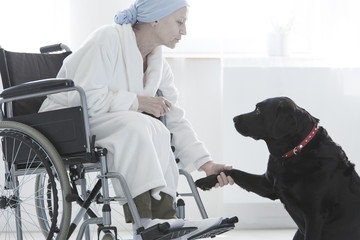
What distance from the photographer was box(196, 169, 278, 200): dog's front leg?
194cm

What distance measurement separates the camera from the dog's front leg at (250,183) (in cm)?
194

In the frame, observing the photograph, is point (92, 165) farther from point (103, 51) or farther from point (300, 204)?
point (300, 204)

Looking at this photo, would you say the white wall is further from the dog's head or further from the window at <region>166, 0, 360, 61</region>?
the dog's head

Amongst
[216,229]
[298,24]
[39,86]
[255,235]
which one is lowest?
[255,235]

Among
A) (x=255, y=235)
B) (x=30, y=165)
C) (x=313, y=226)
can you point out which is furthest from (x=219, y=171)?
(x=255, y=235)

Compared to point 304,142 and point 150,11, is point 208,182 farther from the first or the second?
point 150,11

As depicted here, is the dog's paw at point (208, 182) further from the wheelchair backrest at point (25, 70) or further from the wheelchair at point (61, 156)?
the wheelchair backrest at point (25, 70)

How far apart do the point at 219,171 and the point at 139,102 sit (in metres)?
0.39

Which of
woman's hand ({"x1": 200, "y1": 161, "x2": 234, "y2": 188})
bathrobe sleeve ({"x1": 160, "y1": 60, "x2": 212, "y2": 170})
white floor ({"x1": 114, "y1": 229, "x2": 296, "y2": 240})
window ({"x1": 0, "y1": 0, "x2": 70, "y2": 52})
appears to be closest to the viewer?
woman's hand ({"x1": 200, "y1": 161, "x2": 234, "y2": 188})

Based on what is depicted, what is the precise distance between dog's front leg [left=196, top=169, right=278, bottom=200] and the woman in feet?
0.10

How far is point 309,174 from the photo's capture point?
5.90 feet

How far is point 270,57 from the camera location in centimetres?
327

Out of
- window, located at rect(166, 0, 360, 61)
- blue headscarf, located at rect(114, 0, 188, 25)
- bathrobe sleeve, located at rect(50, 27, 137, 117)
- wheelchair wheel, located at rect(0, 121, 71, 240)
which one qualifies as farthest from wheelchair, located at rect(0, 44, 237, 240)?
window, located at rect(166, 0, 360, 61)

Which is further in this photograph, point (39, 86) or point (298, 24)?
point (298, 24)
